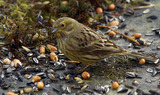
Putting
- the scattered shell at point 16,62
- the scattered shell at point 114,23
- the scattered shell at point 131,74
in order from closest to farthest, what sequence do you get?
the scattered shell at point 131,74 → the scattered shell at point 16,62 → the scattered shell at point 114,23

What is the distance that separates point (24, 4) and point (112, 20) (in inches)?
85.2

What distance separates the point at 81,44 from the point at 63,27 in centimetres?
46

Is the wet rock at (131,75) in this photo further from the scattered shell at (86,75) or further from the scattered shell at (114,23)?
the scattered shell at (114,23)

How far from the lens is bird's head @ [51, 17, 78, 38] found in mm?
4891

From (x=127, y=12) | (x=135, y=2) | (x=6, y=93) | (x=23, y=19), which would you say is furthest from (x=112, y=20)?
(x=6, y=93)

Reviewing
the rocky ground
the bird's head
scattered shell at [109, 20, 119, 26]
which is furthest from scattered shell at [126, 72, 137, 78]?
scattered shell at [109, 20, 119, 26]

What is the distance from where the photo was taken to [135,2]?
705cm

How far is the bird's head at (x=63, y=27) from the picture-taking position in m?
4.89

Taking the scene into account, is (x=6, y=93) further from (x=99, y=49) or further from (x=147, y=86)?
(x=147, y=86)

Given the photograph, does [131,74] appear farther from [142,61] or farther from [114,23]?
[114,23]

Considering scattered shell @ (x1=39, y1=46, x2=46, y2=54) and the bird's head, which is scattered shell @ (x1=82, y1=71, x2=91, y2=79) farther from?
scattered shell @ (x1=39, y1=46, x2=46, y2=54)

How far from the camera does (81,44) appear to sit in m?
4.89

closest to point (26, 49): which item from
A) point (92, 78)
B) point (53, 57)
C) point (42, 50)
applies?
point (42, 50)

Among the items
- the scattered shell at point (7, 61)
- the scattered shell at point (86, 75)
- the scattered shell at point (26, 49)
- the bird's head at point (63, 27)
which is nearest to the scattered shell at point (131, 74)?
the scattered shell at point (86, 75)
